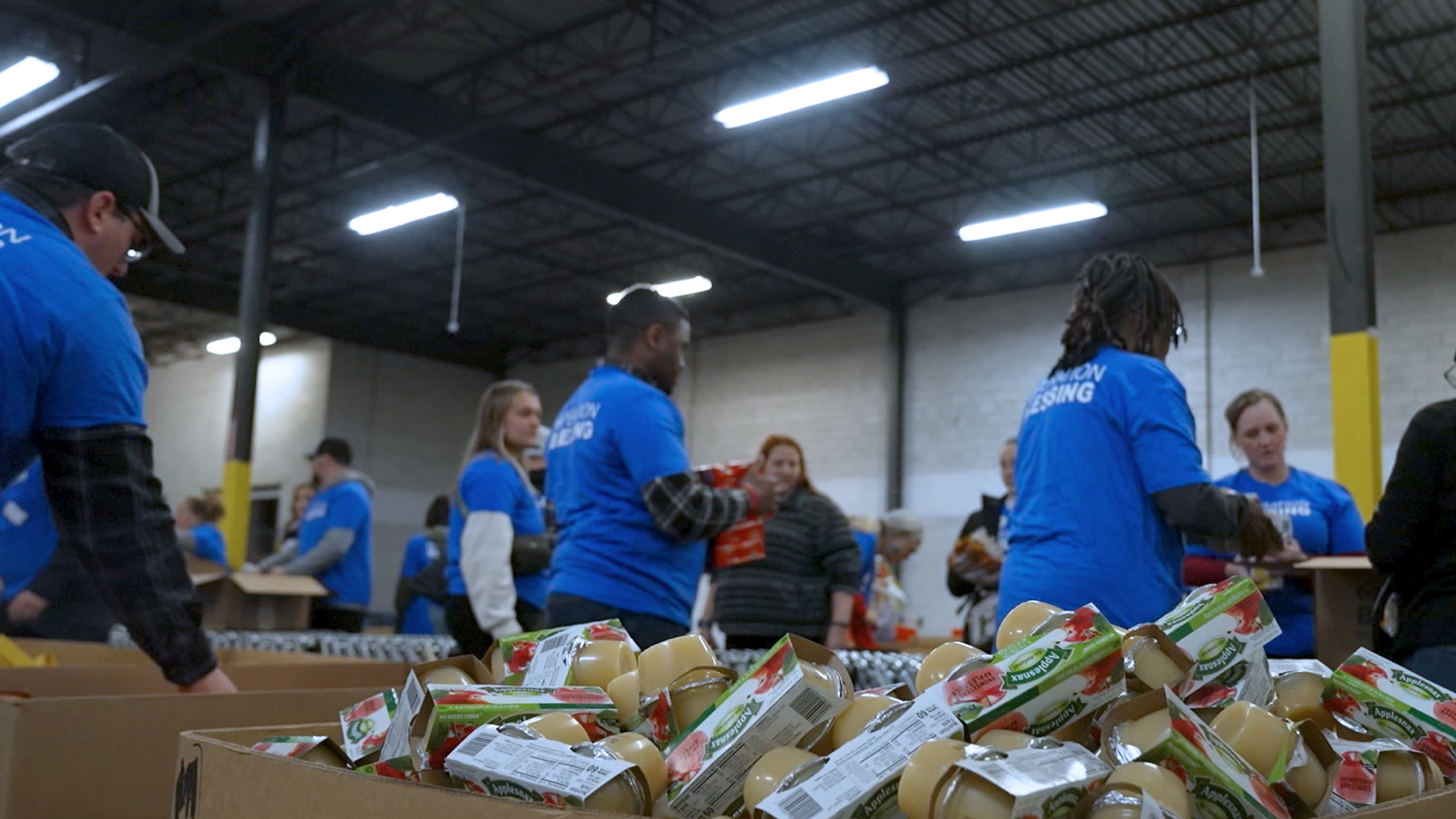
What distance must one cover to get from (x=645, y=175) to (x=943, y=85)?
3398 millimetres

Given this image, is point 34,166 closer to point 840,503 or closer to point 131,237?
point 131,237

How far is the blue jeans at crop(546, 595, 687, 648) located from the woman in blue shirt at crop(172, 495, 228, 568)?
10.3ft

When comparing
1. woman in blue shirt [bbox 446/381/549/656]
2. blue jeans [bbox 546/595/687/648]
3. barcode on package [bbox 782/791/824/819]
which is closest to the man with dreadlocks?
blue jeans [bbox 546/595/687/648]

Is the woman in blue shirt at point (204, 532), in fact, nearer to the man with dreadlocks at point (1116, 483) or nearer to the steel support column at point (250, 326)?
the steel support column at point (250, 326)

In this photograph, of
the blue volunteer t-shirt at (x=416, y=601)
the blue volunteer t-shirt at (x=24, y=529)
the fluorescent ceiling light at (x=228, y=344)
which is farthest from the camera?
the fluorescent ceiling light at (x=228, y=344)

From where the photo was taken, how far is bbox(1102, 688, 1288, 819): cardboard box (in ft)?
2.16

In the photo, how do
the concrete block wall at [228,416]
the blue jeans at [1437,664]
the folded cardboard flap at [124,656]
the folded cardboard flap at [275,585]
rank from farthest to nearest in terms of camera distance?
the concrete block wall at [228,416] → the folded cardboard flap at [275,585] → the folded cardboard flap at [124,656] → the blue jeans at [1437,664]

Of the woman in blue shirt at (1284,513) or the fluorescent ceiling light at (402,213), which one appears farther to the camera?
the fluorescent ceiling light at (402,213)

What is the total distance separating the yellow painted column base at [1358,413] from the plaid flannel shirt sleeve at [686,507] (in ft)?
9.68

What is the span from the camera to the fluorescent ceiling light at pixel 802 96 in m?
8.77

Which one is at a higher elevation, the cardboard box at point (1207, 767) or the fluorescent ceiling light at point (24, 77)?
the fluorescent ceiling light at point (24, 77)

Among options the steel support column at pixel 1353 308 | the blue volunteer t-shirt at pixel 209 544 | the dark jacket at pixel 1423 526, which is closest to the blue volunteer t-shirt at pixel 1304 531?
the dark jacket at pixel 1423 526

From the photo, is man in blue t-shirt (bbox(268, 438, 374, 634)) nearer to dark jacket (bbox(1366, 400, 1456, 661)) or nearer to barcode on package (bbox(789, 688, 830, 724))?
dark jacket (bbox(1366, 400, 1456, 661))

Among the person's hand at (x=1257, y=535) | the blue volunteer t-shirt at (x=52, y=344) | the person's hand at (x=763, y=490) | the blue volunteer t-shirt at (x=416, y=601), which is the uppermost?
the blue volunteer t-shirt at (x=52, y=344)
